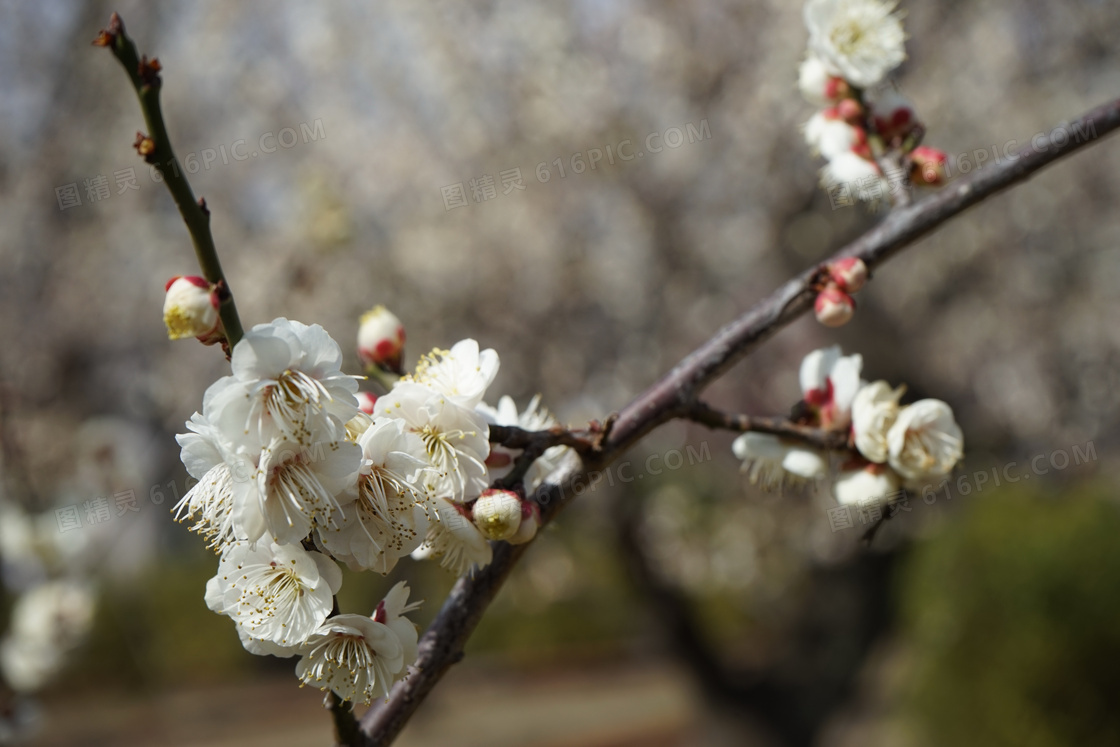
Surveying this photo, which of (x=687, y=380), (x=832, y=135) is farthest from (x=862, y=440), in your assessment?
(x=832, y=135)

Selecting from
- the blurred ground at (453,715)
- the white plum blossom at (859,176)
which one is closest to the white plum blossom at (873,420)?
the white plum blossom at (859,176)

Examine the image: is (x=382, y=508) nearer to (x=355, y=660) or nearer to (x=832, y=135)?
(x=355, y=660)

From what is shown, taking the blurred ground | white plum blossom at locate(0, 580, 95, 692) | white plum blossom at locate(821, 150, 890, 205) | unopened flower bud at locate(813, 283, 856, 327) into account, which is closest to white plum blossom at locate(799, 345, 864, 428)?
unopened flower bud at locate(813, 283, 856, 327)

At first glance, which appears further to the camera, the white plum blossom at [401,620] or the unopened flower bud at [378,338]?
the unopened flower bud at [378,338]

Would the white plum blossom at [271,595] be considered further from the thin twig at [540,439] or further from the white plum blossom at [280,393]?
the thin twig at [540,439]

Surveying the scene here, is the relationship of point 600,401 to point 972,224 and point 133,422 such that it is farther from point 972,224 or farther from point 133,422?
point 133,422

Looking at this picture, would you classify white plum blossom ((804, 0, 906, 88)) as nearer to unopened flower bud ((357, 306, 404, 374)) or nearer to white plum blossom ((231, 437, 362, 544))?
unopened flower bud ((357, 306, 404, 374))
